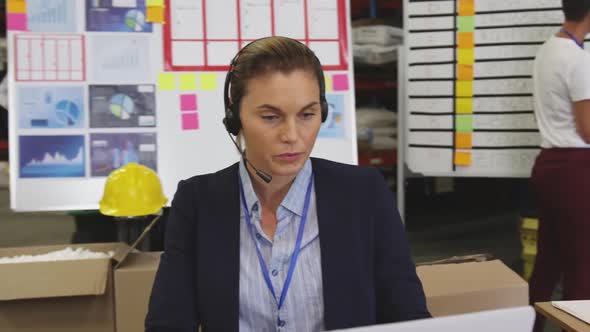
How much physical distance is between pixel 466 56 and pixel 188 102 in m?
1.66

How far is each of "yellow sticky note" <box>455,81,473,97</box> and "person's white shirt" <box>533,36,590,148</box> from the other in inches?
31.4

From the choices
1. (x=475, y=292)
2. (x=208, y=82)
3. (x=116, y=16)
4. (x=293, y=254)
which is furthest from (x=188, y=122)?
(x=293, y=254)

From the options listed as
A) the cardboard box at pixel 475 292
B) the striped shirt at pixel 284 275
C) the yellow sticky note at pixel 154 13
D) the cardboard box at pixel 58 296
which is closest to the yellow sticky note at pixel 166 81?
the yellow sticky note at pixel 154 13

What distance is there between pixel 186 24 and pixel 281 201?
154 cm

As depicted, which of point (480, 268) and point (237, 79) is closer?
point (237, 79)

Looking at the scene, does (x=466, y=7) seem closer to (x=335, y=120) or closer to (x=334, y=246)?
(x=335, y=120)

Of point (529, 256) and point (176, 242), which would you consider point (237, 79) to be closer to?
point (176, 242)

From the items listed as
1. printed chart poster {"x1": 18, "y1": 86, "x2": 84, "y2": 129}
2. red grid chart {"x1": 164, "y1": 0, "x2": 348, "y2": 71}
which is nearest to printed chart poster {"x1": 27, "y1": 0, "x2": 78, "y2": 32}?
printed chart poster {"x1": 18, "y1": 86, "x2": 84, "y2": 129}

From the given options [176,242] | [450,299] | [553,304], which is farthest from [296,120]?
[450,299]

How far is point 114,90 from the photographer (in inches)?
99.2

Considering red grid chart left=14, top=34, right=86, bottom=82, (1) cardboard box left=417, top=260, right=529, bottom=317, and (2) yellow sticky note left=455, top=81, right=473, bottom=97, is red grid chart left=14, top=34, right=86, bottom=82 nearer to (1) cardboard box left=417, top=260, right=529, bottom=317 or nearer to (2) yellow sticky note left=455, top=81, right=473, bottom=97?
(1) cardboard box left=417, top=260, right=529, bottom=317

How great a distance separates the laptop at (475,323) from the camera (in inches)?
22.4

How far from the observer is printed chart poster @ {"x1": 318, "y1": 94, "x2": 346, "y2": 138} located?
8.64 ft

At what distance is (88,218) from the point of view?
113 inches
